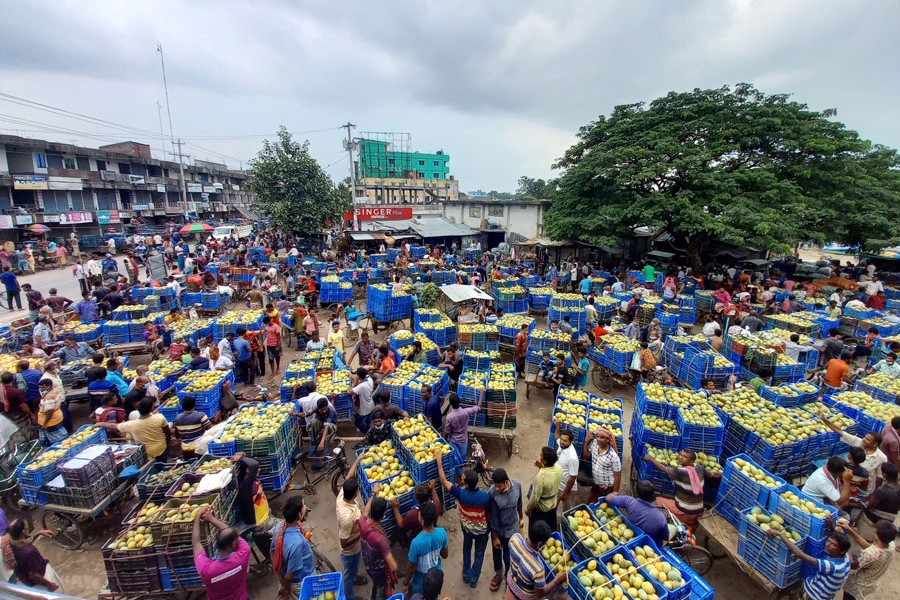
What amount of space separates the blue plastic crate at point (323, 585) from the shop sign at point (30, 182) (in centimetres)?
4370

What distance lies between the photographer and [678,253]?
24656 millimetres

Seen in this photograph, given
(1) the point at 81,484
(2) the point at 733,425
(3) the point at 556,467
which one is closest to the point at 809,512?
(2) the point at 733,425

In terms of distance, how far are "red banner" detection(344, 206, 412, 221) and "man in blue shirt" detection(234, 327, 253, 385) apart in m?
21.8

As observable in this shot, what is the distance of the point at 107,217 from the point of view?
37.7 m

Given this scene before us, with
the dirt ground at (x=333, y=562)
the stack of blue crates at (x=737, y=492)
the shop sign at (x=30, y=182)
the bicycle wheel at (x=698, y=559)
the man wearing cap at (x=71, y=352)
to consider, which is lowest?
the dirt ground at (x=333, y=562)

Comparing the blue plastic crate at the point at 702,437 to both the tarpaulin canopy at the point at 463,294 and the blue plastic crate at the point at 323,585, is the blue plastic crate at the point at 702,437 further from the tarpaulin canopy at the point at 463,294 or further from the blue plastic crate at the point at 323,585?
the tarpaulin canopy at the point at 463,294

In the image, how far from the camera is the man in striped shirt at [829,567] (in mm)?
4176

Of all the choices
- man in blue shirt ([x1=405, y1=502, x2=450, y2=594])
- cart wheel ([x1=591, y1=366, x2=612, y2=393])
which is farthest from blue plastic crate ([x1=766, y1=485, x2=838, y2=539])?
cart wheel ([x1=591, y1=366, x2=612, y2=393])

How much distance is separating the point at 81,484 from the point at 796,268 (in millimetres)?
31860

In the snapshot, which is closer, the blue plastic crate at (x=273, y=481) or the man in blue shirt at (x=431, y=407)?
the blue plastic crate at (x=273, y=481)

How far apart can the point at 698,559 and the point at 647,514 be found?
75.7 inches

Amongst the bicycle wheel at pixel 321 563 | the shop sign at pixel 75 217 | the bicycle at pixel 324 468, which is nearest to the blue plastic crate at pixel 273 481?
the bicycle at pixel 324 468

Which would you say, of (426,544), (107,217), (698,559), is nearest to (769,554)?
(698,559)

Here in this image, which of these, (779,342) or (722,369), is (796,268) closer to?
(779,342)
